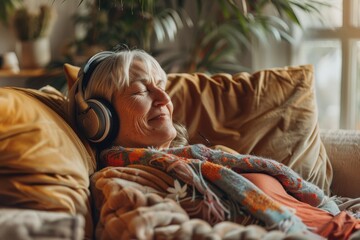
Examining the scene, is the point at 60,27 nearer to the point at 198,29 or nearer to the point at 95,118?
the point at 198,29

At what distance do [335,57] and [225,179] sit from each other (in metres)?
1.84

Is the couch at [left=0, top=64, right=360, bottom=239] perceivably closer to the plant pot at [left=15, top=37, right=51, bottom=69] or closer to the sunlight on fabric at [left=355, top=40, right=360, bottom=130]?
the sunlight on fabric at [left=355, top=40, right=360, bottom=130]

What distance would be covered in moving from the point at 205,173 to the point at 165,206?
0.72 feet

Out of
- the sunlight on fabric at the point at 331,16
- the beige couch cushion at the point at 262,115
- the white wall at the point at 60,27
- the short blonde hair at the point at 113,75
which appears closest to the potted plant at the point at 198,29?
the sunlight on fabric at the point at 331,16

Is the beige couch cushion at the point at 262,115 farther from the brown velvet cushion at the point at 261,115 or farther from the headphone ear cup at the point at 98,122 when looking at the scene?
the headphone ear cup at the point at 98,122

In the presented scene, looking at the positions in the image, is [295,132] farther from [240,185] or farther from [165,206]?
[165,206]

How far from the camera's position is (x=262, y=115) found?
201cm

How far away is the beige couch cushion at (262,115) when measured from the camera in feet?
6.46

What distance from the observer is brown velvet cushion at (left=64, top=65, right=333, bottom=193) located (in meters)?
1.97

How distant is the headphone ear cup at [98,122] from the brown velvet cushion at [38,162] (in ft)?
0.37

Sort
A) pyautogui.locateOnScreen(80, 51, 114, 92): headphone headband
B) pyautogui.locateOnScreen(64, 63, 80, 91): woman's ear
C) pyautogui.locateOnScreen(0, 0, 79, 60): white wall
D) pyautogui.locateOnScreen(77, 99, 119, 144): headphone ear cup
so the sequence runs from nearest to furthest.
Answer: pyautogui.locateOnScreen(77, 99, 119, 144): headphone ear cup
pyautogui.locateOnScreen(80, 51, 114, 92): headphone headband
pyautogui.locateOnScreen(64, 63, 80, 91): woman's ear
pyautogui.locateOnScreen(0, 0, 79, 60): white wall

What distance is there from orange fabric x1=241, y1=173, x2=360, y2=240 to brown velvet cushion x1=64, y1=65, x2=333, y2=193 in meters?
0.35

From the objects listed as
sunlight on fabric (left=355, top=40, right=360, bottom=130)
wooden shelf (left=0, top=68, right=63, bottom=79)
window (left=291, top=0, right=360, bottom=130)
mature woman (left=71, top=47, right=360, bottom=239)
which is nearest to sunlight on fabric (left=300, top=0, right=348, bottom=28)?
window (left=291, top=0, right=360, bottom=130)

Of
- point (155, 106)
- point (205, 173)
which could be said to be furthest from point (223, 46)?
point (205, 173)
